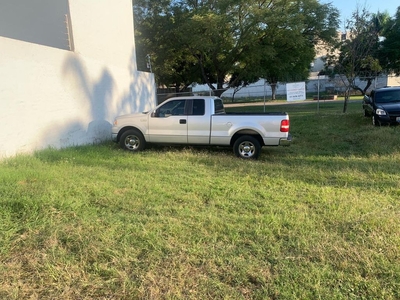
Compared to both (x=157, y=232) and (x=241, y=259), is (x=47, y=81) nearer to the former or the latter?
(x=157, y=232)

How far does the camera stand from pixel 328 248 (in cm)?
300

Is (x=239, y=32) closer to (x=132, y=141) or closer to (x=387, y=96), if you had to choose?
(x=387, y=96)

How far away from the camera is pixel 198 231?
11.1ft

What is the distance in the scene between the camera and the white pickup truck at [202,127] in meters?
7.14

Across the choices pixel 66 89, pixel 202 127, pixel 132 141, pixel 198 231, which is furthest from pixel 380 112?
pixel 66 89

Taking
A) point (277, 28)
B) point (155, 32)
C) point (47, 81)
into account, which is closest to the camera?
point (47, 81)

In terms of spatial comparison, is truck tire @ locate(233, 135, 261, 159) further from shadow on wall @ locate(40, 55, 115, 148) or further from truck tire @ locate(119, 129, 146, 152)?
shadow on wall @ locate(40, 55, 115, 148)

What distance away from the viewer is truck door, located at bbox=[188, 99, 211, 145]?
756 cm

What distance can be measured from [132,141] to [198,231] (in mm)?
5458

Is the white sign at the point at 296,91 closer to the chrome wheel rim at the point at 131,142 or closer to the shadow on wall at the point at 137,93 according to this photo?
the shadow on wall at the point at 137,93

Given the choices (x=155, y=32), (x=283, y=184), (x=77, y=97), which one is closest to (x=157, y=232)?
(x=283, y=184)

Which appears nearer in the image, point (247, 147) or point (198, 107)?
point (247, 147)

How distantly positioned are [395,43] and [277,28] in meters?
22.1

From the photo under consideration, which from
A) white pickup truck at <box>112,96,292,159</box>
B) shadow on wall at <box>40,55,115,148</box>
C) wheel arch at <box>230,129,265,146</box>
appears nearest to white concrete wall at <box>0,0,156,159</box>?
shadow on wall at <box>40,55,115,148</box>
